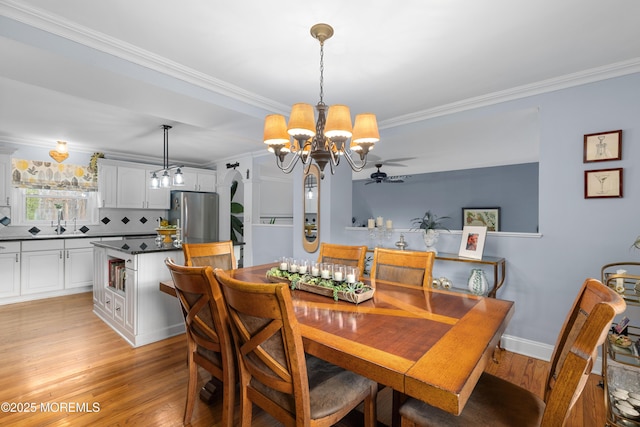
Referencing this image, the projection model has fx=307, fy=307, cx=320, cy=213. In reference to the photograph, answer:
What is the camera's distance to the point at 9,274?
4.05 meters

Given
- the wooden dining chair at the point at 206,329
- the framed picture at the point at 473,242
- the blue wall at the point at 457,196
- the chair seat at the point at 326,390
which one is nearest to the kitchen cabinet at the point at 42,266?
the wooden dining chair at the point at 206,329

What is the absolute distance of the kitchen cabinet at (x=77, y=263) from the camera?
4535 mm

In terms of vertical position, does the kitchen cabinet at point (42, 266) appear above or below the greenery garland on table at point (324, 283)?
below

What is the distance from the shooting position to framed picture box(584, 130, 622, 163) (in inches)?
93.0

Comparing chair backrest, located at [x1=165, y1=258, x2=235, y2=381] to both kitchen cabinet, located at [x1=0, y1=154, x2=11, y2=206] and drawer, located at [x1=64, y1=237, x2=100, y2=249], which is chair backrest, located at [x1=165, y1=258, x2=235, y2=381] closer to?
drawer, located at [x1=64, y1=237, x2=100, y2=249]

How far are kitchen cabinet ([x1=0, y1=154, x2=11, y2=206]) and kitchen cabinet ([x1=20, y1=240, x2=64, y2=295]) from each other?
32.1 inches

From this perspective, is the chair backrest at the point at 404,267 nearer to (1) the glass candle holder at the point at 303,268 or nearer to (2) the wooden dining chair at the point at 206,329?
(1) the glass candle holder at the point at 303,268

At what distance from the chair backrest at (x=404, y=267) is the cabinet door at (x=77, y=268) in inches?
184

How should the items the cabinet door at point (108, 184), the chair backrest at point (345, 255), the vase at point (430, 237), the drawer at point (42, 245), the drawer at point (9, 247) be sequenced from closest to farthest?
the chair backrest at point (345, 255), the vase at point (430, 237), the drawer at point (9, 247), the drawer at point (42, 245), the cabinet door at point (108, 184)

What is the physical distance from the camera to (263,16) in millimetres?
1803

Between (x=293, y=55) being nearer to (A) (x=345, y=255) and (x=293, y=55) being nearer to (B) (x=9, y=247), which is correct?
(A) (x=345, y=255)

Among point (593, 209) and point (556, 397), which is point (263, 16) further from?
point (593, 209)

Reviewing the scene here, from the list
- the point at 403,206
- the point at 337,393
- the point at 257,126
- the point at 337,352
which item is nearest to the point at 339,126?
the point at 337,352

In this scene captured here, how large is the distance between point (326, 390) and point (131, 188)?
542cm
